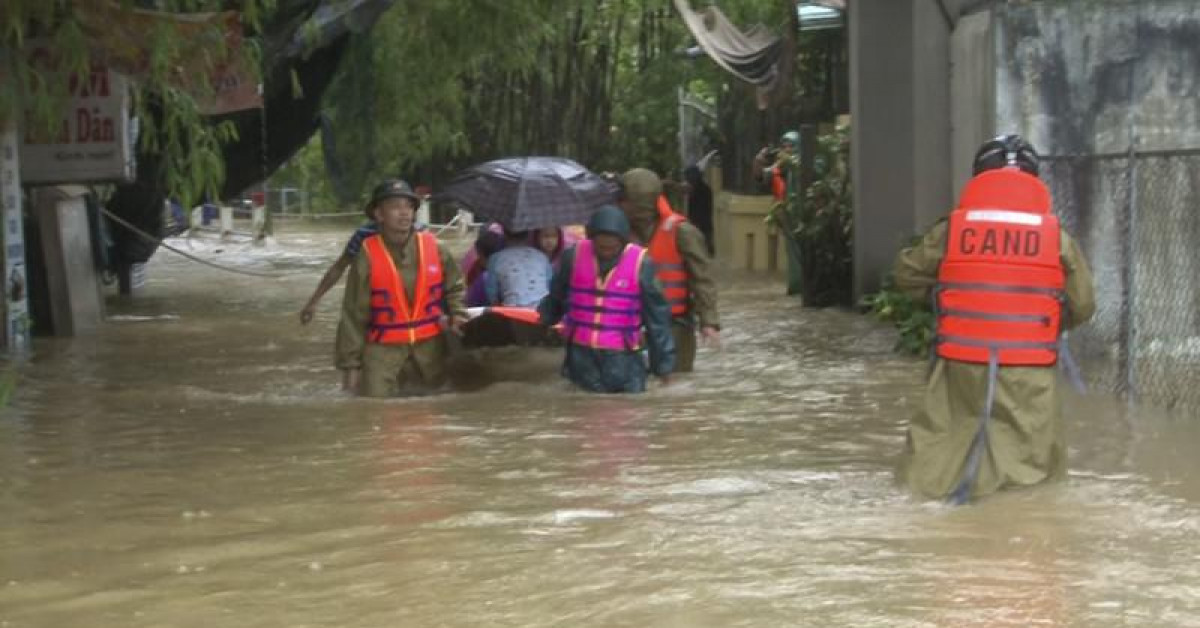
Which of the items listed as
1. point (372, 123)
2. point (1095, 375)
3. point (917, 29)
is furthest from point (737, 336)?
point (372, 123)

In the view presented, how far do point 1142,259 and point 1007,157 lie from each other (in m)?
4.49

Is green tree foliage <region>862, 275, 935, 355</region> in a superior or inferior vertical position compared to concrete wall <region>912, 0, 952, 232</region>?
inferior

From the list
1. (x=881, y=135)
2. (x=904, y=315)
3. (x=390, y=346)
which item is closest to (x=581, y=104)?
(x=881, y=135)

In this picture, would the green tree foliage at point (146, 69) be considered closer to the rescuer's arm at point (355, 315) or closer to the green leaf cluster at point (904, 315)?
the rescuer's arm at point (355, 315)

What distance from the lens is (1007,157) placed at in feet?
26.9

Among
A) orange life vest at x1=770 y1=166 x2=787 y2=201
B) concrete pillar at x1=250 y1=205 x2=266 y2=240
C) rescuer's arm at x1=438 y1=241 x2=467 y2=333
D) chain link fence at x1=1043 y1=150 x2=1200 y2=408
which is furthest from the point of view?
concrete pillar at x1=250 y1=205 x2=266 y2=240

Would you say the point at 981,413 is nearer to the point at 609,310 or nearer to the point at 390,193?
the point at 609,310

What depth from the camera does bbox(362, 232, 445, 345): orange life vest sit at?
11500 millimetres

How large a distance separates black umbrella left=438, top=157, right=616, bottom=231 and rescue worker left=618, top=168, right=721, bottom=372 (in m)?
0.59

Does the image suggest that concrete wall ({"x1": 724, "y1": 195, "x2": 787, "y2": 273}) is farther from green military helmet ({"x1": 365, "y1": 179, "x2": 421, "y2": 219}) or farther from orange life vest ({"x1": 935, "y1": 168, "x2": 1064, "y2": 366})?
orange life vest ({"x1": 935, "y1": 168, "x2": 1064, "y2": 366})

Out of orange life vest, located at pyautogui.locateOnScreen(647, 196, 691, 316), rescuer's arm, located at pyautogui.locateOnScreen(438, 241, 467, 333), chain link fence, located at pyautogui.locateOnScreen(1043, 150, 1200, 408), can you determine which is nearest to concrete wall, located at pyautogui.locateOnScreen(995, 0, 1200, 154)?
chain link fence, located at pyautogui.locateOnScreen(1043, 150, 1200, 408)

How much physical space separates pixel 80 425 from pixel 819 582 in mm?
5788

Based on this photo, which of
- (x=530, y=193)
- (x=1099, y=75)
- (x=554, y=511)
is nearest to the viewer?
(x=554, y=511)

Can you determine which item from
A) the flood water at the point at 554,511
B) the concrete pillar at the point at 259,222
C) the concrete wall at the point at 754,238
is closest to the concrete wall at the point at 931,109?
the flood water at the point at 554,511
